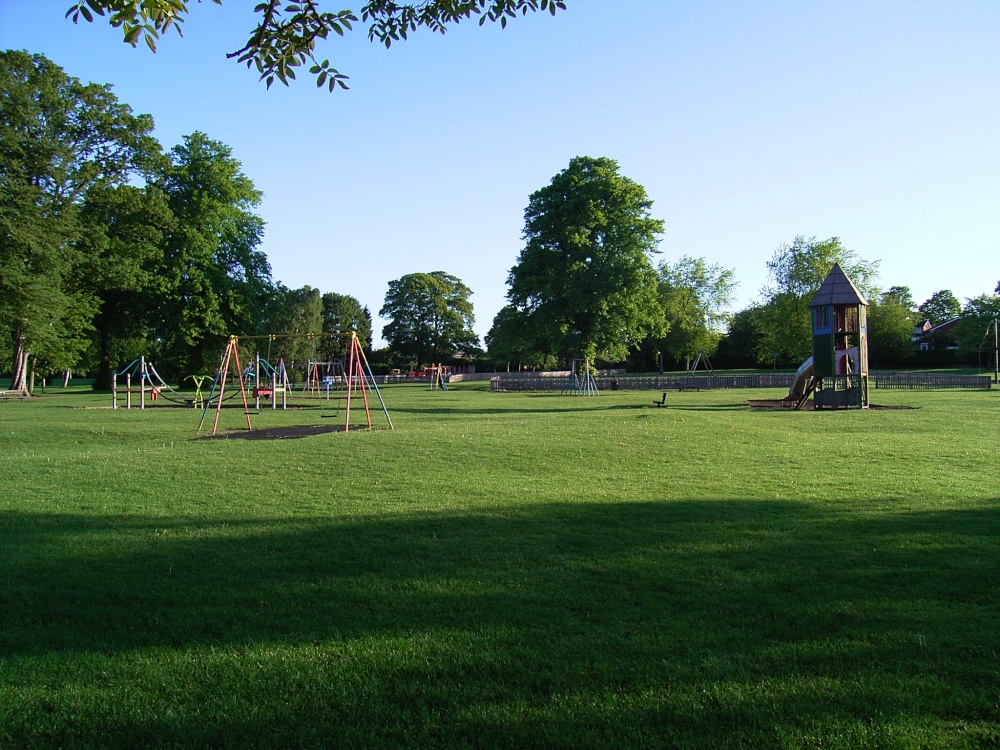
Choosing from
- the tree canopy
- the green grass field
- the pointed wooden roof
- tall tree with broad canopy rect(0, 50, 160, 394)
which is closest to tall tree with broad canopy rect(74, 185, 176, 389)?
tall tree with broad canopy rect(0, 50, 160, 394)

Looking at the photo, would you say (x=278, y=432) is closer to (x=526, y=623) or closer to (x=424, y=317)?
(x=526, y=623)

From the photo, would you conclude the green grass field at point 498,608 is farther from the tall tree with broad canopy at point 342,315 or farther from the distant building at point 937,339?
the tall tree with broad canopy at point 342,315

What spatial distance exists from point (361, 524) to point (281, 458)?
19.9ft

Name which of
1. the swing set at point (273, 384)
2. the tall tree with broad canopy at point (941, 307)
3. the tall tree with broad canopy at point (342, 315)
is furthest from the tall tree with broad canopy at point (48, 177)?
the tall tree with broad canopy at point (941, 307)

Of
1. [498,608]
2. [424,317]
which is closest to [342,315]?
[424,317]

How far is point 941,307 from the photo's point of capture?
125312mm

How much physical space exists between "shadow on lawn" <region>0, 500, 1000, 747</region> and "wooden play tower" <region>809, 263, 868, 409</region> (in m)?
21.9

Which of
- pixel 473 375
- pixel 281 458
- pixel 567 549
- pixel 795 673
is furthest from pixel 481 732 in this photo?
pixel 473 375

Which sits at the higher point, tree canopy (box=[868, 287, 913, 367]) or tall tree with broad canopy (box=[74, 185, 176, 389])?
tall tree with broad canopy (box=[74, 185, 176, 389])

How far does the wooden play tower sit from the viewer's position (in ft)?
97.2

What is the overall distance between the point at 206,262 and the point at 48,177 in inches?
437

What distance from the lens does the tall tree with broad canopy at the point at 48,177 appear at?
1465 inches

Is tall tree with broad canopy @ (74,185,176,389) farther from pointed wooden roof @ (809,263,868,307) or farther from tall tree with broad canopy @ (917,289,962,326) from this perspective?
tall tree with broad canopy @ (917,289,962,326)

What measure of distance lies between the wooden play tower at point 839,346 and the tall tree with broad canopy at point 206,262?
36.0 m
